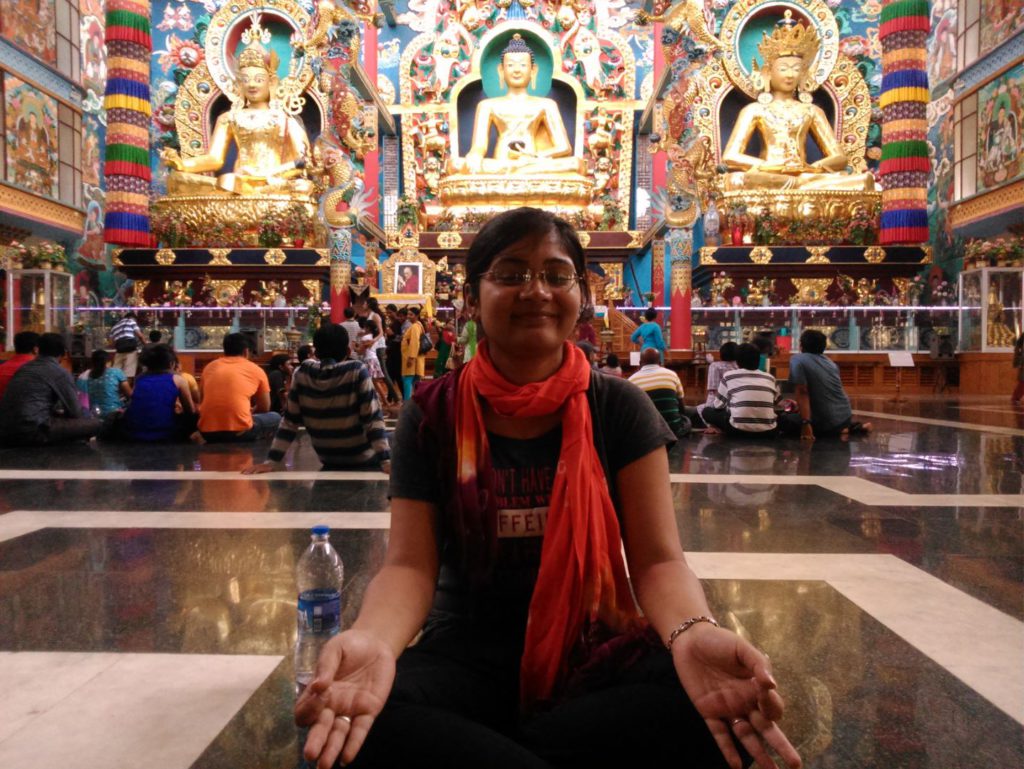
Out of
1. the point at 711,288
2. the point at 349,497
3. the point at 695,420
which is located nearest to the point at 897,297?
the point at 711,288

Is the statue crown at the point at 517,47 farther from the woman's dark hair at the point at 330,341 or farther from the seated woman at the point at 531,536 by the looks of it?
the seated woman at the point at 531,536

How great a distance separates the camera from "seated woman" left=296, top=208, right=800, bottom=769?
Result: 1348mm

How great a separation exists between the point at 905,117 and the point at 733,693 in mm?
13981

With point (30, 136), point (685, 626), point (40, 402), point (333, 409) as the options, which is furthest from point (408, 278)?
point (685, 626)

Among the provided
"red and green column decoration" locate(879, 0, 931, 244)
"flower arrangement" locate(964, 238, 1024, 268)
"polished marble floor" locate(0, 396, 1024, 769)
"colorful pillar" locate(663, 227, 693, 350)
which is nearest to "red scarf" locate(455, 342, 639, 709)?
"polished marble floor" locate(0, 396, 1024, 769)

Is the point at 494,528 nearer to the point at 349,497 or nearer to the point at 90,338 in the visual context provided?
the point at 349,497

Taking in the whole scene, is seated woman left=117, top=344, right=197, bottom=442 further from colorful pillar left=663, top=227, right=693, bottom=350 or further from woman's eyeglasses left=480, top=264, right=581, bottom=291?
colorful pillar left=663, top=227, right=693, bottom=350

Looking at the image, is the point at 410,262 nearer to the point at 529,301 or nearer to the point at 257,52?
the point at 257,52

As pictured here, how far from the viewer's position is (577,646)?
1423mm

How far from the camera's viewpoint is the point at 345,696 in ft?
3.80

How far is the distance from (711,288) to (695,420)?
23.9ft

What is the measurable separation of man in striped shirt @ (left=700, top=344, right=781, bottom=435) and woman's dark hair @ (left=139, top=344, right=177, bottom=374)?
4347 millimetres

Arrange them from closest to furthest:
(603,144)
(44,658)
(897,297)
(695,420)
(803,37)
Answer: (44,658), (695,420), (897,297), (803,37), (603,144)

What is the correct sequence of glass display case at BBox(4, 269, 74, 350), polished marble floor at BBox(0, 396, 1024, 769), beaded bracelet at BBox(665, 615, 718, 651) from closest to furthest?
beaded bracelet at BBox(665, 615, 718, 651) < polished marble floor at BBox(0, 396, 1024, 769) < glass display case at BBox(4, 269, 74, 350)
